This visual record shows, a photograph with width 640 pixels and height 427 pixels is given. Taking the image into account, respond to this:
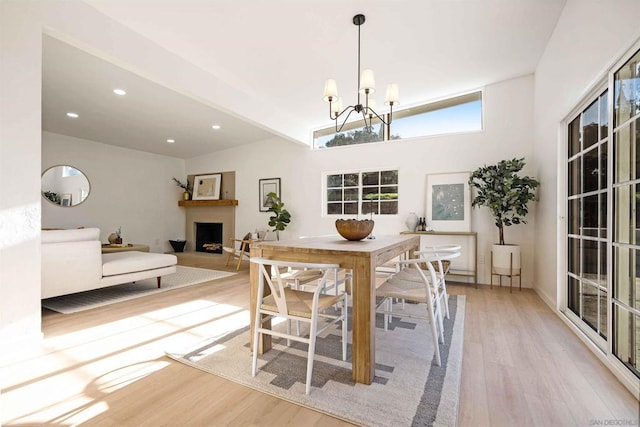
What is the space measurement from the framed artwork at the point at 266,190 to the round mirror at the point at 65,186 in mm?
3395

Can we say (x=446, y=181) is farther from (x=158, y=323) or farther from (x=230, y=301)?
(x=158, y=323)

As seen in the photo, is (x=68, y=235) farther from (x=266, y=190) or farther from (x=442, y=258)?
(x=266, y=190)

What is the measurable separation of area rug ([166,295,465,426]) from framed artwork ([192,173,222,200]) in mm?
5258

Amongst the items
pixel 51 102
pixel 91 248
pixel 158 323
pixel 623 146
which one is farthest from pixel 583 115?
pixel 51 102

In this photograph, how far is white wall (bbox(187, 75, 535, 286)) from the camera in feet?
13.8

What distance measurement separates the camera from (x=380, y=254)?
190 centimetres

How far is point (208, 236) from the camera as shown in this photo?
24.8 feet

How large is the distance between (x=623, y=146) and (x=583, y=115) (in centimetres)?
91

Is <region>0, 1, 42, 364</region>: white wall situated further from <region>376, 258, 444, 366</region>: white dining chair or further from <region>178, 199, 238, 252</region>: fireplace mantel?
<region>178, 199, 238, 252</region>: fireplace mantel

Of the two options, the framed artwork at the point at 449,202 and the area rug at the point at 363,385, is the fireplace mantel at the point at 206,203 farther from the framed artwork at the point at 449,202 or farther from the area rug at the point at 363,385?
the area rug at the point at 363,385

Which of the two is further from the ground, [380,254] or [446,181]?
[446,181]

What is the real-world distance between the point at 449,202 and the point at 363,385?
3561mm

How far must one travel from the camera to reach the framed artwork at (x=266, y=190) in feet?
20.7

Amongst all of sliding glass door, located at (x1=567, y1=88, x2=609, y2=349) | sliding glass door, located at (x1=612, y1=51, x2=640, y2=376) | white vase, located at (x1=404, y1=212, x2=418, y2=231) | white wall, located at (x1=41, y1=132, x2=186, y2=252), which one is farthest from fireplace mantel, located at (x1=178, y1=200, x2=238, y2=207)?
sliding glass door, located at (x1=612, y1=51, x2=640, y2=376)
